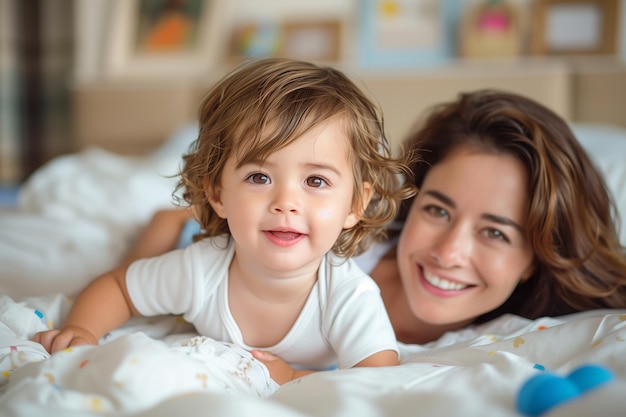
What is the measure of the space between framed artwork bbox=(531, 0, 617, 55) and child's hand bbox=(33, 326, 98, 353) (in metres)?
2.42

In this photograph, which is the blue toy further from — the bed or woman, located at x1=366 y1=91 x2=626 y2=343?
woman, located at x1=366 y1=91 x2=626 y2=343

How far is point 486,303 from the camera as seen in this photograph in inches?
→ 53.6

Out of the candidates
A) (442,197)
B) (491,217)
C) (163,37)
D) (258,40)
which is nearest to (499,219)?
(491,217)

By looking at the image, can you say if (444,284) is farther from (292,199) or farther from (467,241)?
(292,199)

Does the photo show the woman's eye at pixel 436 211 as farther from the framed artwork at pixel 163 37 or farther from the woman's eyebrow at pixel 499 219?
the framed artwork at pixel 163 37

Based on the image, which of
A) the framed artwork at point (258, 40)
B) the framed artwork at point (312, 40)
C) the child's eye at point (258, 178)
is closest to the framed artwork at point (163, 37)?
the framed artwork at point (258, 40)

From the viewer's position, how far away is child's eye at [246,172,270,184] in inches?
39.8

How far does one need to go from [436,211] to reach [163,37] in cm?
271

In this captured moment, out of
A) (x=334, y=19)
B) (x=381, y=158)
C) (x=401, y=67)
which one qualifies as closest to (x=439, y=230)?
(x=381, y=158)

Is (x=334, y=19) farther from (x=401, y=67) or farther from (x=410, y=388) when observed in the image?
(x=410, y=388)

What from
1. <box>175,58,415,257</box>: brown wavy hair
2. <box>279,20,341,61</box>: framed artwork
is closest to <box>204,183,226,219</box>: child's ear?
<box>175,58,415,257</box>: brown wavy hair

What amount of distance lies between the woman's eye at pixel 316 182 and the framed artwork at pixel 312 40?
7.63ft

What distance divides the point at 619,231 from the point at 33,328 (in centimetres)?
139

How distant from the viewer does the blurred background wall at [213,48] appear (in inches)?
108
